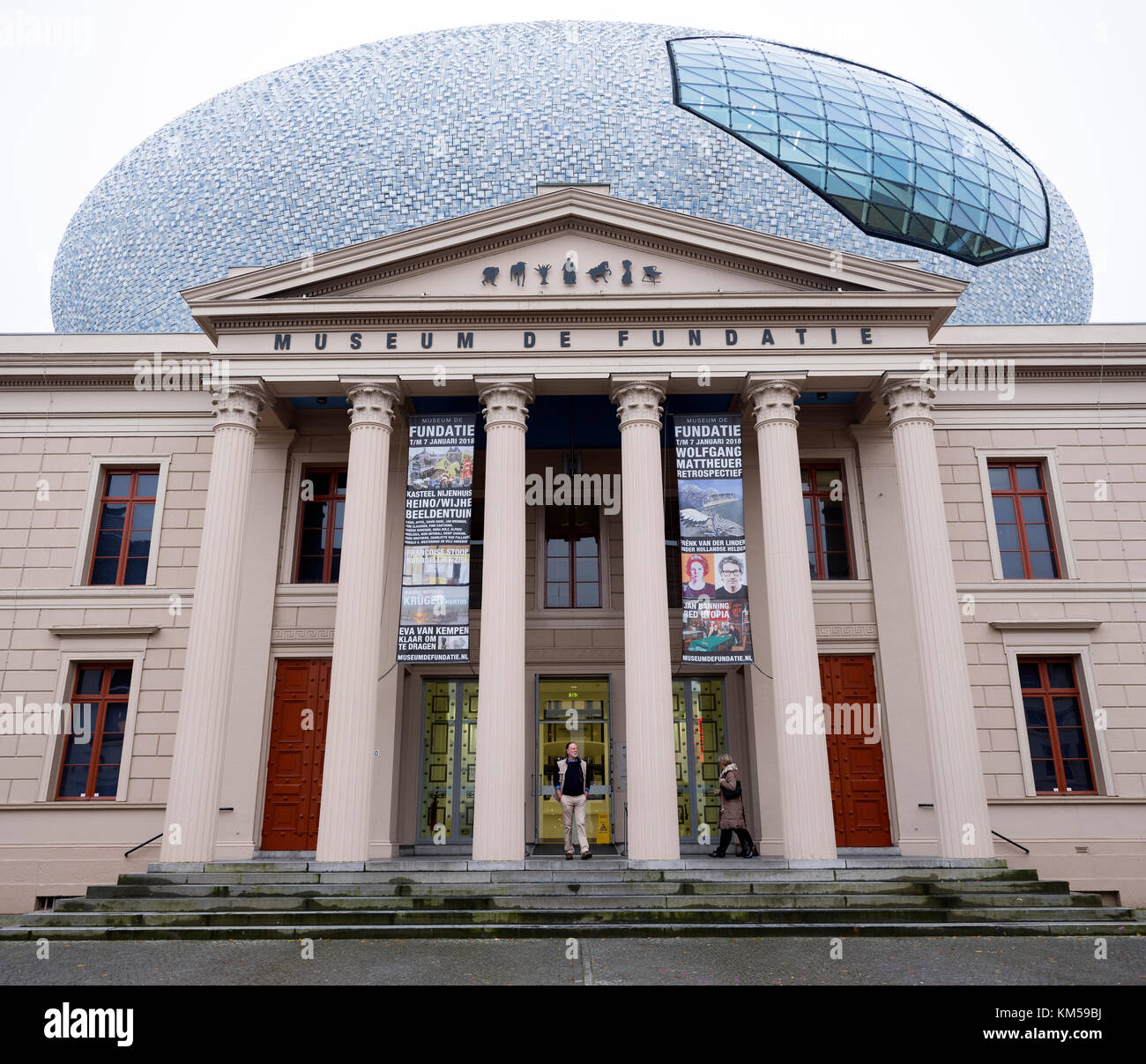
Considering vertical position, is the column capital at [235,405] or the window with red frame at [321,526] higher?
the column capital at [235,405]

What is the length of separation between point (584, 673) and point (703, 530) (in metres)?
4.88

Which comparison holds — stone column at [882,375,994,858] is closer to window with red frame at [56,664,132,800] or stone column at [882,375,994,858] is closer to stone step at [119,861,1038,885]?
stone step at [119,861,1038,885]

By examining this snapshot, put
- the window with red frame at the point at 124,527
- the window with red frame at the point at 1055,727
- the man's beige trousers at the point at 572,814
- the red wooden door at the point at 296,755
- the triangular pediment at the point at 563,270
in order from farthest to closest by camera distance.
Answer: the window with red frame at the point at 124,527 → the window with red frame at the point at 1055,727 → the red wooden door at the point at 296,755 → the triangular pediment at the point at 563,270 → the man's beige trousers at the point at 572,814

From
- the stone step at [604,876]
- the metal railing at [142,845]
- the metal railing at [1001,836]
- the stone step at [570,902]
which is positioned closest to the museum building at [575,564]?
the metal railing at [1001,836]

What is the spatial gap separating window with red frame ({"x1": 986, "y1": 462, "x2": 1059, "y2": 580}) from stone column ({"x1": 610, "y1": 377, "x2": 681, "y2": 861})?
8.50 metres

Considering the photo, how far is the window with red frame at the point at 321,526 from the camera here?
19.9 m

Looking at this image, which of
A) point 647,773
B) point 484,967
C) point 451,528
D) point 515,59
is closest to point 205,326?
point 451,528

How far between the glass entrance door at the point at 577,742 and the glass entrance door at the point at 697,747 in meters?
1.58

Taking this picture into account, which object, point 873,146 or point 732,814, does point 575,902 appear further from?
point 873,146

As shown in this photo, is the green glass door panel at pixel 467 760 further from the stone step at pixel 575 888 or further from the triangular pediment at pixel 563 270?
the triangular pediment at pixel 563 270

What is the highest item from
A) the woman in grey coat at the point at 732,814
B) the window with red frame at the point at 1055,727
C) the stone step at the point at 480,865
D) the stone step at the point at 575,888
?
the window with red frame at the point at 1055,727

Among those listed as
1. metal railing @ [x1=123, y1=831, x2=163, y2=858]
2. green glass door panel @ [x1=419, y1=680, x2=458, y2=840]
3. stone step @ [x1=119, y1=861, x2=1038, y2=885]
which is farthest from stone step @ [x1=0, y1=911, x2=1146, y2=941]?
green glass door panel @ [x1=419, y1=680, x2=458, y2=840]

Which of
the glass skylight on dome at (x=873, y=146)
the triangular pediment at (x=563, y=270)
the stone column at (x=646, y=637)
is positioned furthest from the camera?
the glass skylight on dome at (x=873, y=146)

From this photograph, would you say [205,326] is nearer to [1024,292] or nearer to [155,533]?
[155,533]
